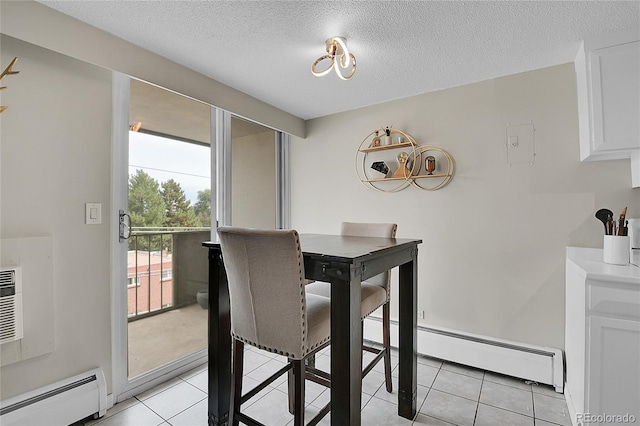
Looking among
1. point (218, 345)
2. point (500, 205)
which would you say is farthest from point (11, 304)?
point (500, 205)

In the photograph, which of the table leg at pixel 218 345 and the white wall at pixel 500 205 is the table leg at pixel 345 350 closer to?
the table leg at pixel 218 345

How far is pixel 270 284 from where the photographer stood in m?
1.32

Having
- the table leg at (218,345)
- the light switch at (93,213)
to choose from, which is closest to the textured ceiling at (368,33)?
the light switch at (93,213)

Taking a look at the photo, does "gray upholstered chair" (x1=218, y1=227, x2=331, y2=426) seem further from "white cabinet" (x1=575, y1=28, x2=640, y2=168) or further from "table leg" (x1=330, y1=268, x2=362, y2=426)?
"white cabinet" (x1=575, y1=28, x2=640, y2=168)

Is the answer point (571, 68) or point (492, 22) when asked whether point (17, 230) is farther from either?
point (571, 68)

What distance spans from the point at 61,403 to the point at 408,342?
1943 millimetres

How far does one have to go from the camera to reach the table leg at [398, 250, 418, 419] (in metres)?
1.82

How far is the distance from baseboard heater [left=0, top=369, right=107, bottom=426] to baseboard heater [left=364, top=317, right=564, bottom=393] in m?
2.17

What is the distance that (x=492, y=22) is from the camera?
5.58 feet

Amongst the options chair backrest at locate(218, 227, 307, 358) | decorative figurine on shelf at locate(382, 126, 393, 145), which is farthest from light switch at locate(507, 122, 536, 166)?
chair backrest at locate(218, 227, 307, 358)

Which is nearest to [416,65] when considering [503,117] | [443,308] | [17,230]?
[503,117]

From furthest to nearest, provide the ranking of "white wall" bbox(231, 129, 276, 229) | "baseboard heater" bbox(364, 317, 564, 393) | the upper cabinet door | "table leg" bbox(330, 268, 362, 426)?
"white wall" bbox(231, 129, 276, 229), "baseboard heater" bbox(364, 317, 564, 393), the upper cabinet door, "table leg" bbox(330, 268, 362, 426)

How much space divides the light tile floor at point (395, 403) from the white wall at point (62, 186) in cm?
37

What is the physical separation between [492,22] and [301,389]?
7.07ft
